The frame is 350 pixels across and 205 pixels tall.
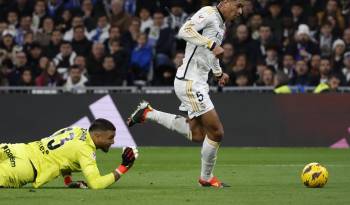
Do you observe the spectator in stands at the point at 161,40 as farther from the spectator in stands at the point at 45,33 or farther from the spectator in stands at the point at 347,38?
the spectator in stands at the point at 347,38

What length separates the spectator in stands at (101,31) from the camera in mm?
24609

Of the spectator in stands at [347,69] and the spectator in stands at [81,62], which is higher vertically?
the spectator in stands at [81,62]

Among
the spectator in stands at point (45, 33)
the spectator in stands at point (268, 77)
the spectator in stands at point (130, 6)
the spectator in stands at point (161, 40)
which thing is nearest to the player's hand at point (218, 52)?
the spectator in stands at point (268, 77)

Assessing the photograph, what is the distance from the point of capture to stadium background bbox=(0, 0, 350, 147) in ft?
69.9

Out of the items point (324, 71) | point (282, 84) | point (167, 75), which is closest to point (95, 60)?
point (167, 75)

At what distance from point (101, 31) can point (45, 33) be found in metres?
1.38

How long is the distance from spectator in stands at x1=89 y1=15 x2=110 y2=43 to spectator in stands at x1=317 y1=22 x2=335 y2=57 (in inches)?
203

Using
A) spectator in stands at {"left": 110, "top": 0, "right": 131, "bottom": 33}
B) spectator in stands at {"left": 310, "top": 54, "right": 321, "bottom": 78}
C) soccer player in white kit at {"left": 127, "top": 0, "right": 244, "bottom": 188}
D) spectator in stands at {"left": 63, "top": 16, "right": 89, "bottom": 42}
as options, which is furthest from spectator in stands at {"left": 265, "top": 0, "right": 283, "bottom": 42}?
soccer player in white kit at {"left": 127, "top": 0, "right": 244, "bottom": 188}

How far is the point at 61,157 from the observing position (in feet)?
38.9

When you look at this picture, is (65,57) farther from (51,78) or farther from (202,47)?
(202,47)

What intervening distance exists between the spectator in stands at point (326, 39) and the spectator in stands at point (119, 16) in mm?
4732

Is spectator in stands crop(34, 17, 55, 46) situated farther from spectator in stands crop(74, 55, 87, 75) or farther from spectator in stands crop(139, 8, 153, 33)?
spectator in stands crop(139, 8, 153, 33)

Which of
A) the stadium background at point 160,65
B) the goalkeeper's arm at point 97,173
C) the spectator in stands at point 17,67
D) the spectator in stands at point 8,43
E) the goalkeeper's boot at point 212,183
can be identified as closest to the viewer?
the goalkeeper's arm at point 97,173

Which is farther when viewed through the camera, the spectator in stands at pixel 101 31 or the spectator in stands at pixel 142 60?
the spectator in stands at pixel 101 31
